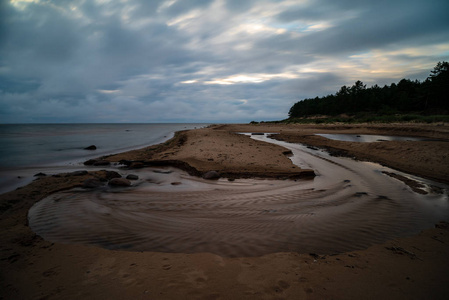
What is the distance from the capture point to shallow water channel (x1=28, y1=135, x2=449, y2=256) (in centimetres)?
352

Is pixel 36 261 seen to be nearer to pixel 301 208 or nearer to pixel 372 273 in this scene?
pixel 372 273

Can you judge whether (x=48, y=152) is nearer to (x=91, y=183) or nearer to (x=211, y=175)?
(x=91, y=183)

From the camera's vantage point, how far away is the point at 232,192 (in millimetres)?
6398

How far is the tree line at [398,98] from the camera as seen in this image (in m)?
43.4

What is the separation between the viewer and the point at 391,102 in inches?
2169

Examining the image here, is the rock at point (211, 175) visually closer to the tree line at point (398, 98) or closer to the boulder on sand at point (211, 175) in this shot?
the boulder on sand at point (211, 175)

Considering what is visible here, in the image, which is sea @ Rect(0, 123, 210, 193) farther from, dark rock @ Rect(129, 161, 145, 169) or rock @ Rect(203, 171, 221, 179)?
rock @ Rect(203, 171, 221, 179)

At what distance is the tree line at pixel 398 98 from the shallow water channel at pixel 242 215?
5252 cm

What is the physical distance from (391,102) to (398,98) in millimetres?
1710

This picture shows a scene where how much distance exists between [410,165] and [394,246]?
8.99 metres

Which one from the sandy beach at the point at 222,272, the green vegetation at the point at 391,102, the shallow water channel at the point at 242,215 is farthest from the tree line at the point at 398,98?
the sandy beach at the point at 222,272

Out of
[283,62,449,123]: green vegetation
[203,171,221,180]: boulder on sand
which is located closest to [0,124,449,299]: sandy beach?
[203,171,221,180]: boulder on sand

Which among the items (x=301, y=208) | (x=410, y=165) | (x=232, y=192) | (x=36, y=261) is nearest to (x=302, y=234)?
(x=301, y=208)

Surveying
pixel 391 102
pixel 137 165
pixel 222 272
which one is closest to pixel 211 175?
pixel 137 165
